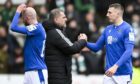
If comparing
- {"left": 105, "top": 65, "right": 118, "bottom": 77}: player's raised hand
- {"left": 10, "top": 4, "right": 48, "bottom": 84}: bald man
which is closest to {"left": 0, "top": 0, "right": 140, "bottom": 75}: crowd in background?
{"left": 10, "top": 4, "right": 48, "bottom": 84}: bald man

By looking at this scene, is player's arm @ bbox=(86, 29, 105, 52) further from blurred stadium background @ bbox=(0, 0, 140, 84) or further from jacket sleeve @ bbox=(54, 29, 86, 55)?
blurred stadium background @ bbox=(0, 0, 140, 84)

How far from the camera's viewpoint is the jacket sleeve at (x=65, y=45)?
11320mm

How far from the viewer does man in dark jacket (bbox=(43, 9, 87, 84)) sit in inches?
448

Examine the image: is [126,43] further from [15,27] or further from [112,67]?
[15,27]

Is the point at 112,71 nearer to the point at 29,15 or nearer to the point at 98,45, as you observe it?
the point at 98,45

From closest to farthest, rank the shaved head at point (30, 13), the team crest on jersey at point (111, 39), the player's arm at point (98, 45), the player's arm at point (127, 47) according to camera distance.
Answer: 1. the player's arm at point (127, 47)
2. the shaved head at point (30, 13)
3. the team crest on jersey at point (111, 39)
4. the player's arm at point (98, 45)

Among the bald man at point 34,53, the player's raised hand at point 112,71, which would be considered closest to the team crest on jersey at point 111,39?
the player's raised hand at point 112,71

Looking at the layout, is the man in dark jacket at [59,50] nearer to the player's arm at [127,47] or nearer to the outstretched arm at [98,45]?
the outstretched arm at [98,45]

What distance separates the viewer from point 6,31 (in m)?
18.0

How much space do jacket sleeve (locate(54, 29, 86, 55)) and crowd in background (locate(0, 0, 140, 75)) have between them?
5.36m

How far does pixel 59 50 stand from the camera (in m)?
11.5

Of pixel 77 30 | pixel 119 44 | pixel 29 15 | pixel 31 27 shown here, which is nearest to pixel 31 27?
pixel 31 27

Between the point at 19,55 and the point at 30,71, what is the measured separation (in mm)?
6338

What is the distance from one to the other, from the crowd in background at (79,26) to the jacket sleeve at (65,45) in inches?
211
